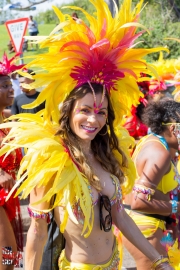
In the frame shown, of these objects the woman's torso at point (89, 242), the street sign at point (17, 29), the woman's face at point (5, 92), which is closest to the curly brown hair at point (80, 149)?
the woman's torso at point (89, 242)

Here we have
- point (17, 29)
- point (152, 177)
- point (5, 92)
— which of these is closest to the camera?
point (152, 177)

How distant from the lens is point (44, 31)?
21969 mm

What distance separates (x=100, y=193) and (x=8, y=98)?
1.81m

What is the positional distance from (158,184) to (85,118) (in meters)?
1.27

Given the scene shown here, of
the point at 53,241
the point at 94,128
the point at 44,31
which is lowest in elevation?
the point at 44,31

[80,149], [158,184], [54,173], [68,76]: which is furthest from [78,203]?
[158,184]

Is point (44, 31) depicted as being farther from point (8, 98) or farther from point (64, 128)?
point (64, 128)

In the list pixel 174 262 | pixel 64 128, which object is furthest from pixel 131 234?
pixel 174 262

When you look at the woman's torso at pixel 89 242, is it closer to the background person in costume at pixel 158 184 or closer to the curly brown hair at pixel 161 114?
the background person in costume at pixel 158 184

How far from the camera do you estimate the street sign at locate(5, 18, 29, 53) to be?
363 inches

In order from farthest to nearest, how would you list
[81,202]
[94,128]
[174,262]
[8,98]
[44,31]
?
[44,31]
[8,98]
[174,262]
[94,128]
[81,202]

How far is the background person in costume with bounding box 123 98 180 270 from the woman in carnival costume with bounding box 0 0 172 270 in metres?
0.78

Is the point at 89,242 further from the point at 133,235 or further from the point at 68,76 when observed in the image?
the point at 68,76

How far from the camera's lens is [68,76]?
307 cm
